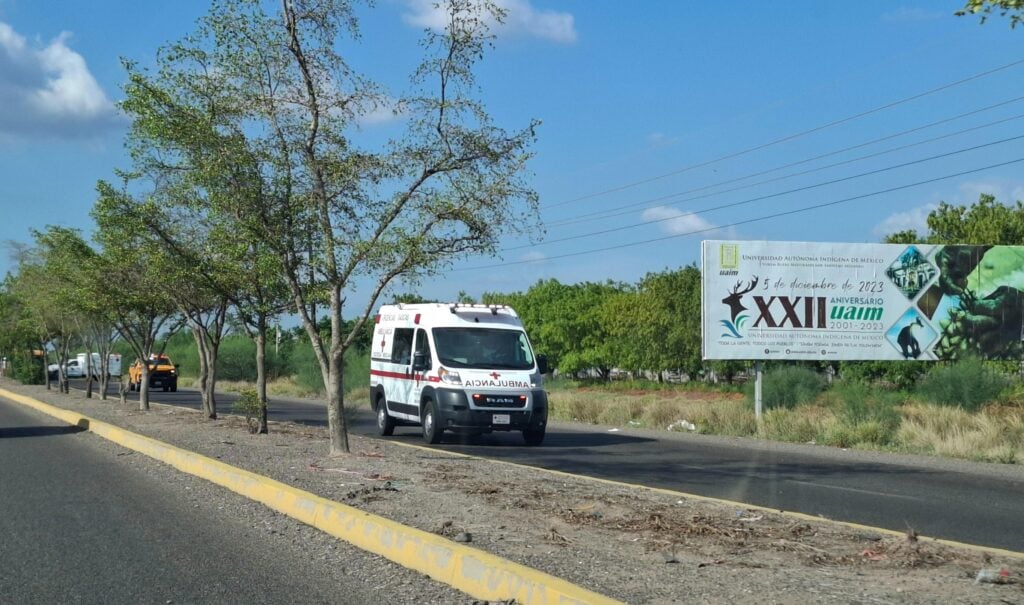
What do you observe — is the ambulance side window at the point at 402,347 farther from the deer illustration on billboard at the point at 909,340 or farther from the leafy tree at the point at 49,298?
the deer illustration on billboard at the point at 909,340

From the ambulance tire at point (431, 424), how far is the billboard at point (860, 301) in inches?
371

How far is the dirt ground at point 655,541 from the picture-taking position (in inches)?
253

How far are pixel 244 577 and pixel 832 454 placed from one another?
46.5 ft

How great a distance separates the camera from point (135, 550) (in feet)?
27.4

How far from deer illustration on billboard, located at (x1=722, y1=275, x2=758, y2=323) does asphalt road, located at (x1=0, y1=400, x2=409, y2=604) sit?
1669 cm

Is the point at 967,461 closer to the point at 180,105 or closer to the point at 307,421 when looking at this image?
the point at 180,105

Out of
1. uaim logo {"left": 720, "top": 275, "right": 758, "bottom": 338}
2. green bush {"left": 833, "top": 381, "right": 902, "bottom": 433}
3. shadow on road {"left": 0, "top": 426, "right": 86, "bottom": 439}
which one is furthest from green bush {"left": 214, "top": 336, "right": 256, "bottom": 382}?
green bush {"left": 833, "top": 381, "right": 902, "bottom": 433}

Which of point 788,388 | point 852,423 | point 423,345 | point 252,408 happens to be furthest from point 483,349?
point 788,388

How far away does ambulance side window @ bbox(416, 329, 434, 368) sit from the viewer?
19691 mm

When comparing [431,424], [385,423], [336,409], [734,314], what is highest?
[734,314]

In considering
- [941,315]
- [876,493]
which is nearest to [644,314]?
[941,315]

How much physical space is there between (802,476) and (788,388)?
1527 centimetres

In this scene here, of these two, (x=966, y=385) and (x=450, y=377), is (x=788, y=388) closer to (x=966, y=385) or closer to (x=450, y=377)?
(x=966, y=385)

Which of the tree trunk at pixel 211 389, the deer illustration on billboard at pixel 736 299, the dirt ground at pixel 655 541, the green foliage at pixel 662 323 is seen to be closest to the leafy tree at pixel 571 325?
the green foliage at pixel 662 323
